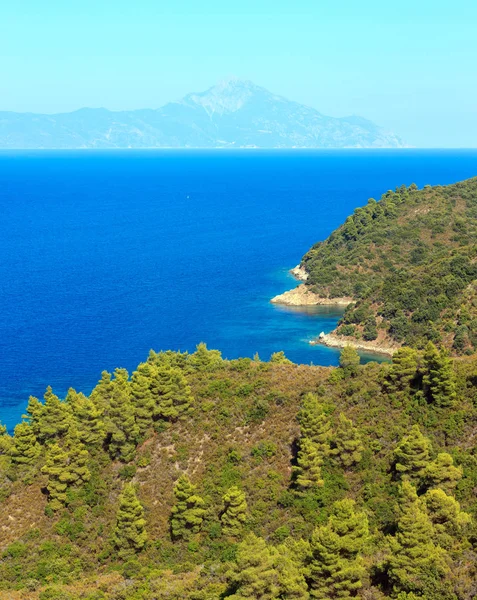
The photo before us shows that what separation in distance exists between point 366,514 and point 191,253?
129m

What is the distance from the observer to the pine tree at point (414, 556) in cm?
3862

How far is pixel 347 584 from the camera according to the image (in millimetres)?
38875

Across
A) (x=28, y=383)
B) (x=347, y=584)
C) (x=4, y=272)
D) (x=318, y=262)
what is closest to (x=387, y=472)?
(x=347, y=584)

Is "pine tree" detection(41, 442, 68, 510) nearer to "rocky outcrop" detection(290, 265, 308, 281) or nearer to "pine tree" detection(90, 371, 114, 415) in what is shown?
"pine tree" detection(90, 371, 114, 415)

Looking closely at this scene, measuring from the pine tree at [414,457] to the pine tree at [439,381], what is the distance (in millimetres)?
6170

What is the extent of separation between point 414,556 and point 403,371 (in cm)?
2120

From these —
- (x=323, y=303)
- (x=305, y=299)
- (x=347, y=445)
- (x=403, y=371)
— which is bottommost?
(x=323, y=303)

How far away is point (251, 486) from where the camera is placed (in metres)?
52.9

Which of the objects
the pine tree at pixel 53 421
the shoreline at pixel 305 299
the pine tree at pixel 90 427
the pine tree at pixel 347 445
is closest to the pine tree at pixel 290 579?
the pine tree at pixel 347 445

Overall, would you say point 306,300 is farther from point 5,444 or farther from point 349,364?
point 5,444

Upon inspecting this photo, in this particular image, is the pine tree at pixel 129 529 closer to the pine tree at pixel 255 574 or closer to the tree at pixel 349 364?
the pine tree at pixel 255 574

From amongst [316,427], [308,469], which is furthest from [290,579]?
[316,427]

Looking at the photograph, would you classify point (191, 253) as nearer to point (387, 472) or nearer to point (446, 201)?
point (446, 201)

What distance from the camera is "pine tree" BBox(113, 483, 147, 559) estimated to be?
48.8 metres
